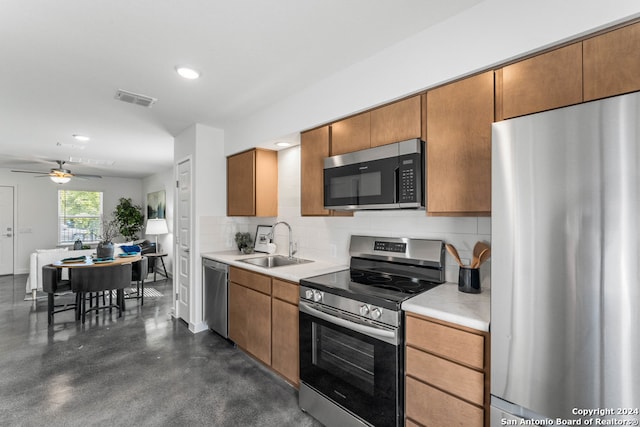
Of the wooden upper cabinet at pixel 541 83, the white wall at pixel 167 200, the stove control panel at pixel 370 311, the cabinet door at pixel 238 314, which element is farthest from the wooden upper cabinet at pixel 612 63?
the white wall at pixel 167 200

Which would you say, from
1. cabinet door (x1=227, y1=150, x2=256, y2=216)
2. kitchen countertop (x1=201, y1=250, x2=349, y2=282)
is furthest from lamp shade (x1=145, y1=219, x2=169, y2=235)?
kitchen countertop (x1=201, y1=250, x2=349, y2=282)

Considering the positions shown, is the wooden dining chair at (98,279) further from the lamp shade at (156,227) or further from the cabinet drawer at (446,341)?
the cabinet drawer at (446,341)

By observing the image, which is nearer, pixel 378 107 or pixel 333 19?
pixel 333 19

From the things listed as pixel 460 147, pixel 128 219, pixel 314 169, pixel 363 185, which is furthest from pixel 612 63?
pixel 128 219

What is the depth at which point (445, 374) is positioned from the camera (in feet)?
4.63

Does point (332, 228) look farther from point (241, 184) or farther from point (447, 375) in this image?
point (447, 375)

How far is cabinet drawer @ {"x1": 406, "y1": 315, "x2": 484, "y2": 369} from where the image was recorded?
1.32m

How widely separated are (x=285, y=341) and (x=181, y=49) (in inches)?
85.5

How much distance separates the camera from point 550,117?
A: 1.07 metres

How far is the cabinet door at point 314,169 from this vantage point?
8.07 feet

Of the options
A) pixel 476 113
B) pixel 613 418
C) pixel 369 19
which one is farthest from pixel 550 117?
pixel 369 19

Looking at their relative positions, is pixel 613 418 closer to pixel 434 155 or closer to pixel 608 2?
pixel 434 155

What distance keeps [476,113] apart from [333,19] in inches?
36.6

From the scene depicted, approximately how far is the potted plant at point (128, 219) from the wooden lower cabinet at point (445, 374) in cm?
805
